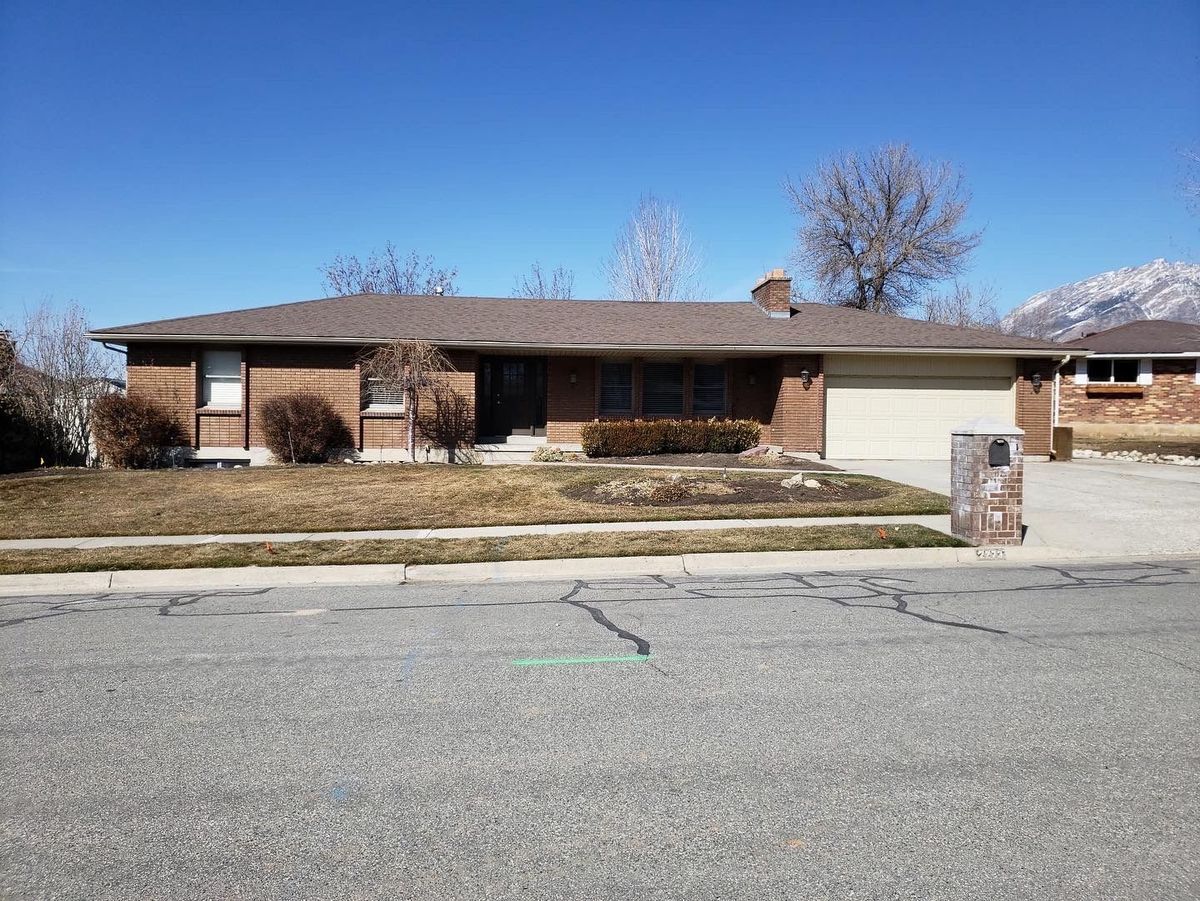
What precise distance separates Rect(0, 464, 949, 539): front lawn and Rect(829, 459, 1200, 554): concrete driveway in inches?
65.6

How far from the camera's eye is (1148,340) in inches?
1171

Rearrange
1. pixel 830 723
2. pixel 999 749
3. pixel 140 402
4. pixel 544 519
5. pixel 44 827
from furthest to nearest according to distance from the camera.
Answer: pixel 140 402 → pixel 544 519 → pixel 830 723 → pixel 999 749 → pixel 44 827

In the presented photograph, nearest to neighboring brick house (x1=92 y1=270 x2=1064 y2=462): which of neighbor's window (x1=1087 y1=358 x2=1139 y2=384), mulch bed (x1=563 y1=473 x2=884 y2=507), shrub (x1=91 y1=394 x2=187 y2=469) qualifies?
shrub (x1=91 y1=394 x2=187 y2=469)

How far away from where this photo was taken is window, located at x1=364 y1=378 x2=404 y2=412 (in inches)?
803

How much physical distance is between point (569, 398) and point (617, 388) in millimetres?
1379

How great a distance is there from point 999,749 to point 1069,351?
754 inches

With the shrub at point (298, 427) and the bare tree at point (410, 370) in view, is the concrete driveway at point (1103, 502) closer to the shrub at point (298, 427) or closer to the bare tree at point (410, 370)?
the bare tree at point (410, 370)

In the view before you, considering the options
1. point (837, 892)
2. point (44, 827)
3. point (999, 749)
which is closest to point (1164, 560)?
point (999, 749)

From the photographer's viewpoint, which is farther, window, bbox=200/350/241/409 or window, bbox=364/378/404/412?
window, bbox=364/378/404/412

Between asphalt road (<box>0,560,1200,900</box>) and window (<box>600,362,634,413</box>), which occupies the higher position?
window (<box>600,362,634,413</box>)

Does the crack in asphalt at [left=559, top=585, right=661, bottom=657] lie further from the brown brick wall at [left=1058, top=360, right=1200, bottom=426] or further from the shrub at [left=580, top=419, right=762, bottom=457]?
the brown brick wall at [left=1058, top=360, right=1200, bottom=426]

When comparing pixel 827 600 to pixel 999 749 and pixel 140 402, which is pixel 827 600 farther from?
pixel 140 402

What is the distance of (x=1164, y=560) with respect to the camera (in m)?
9.67

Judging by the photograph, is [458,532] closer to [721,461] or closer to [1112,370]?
[721,461]
